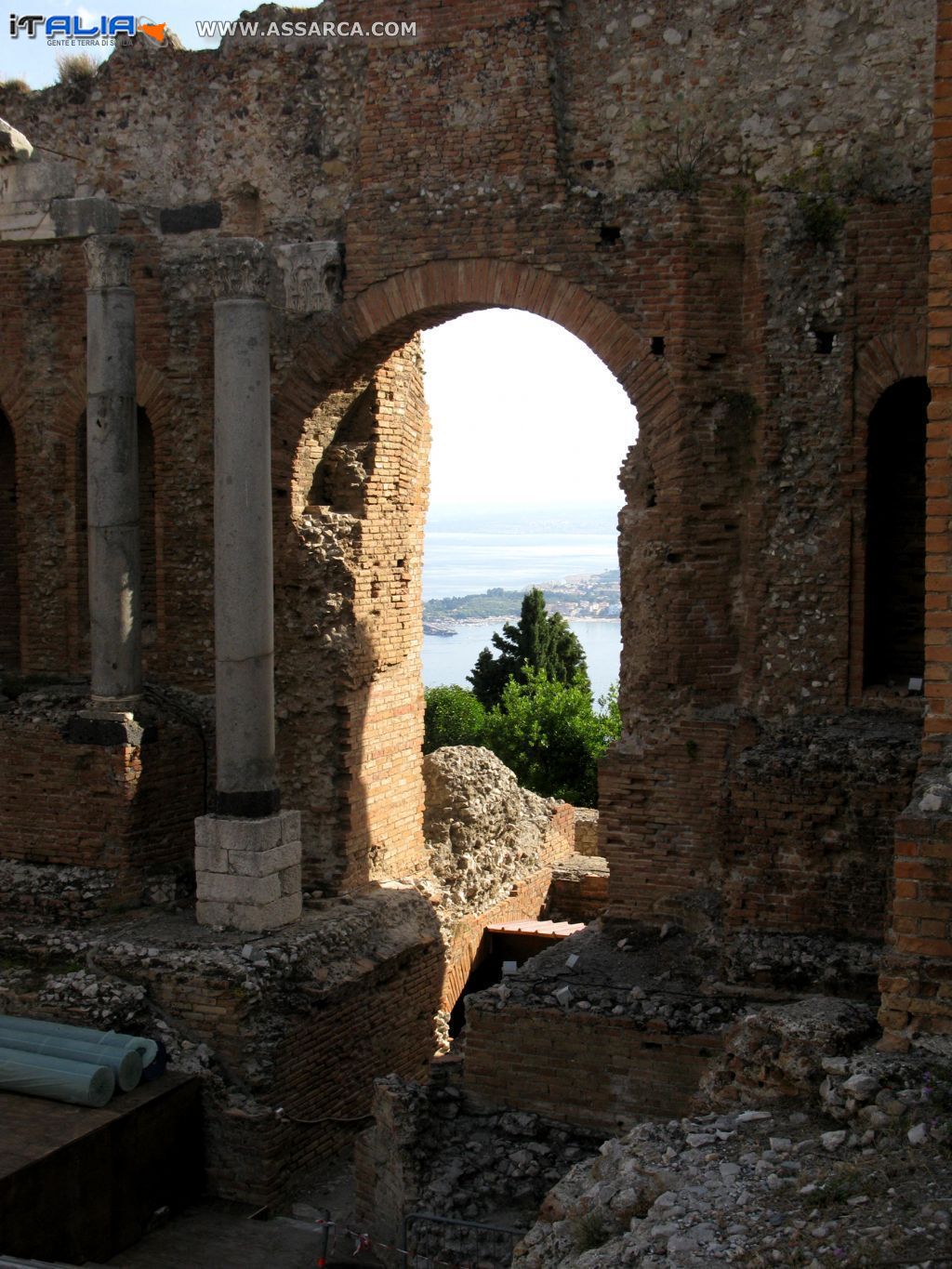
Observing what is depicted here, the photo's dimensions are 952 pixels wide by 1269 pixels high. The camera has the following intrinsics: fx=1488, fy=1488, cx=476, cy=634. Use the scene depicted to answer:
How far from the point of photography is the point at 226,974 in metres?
9.53

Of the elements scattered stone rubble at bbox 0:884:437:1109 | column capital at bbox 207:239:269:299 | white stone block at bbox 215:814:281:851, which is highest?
column capital at bbox 207:239:269:299

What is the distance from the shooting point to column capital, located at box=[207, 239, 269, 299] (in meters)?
10.2

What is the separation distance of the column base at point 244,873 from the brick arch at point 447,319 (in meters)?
2.92

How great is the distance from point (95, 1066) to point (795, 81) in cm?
741

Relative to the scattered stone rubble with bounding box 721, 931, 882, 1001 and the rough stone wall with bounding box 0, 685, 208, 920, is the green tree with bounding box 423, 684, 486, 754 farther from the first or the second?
the scattered stone rubble with bounding box 721, 931, 882, 1001

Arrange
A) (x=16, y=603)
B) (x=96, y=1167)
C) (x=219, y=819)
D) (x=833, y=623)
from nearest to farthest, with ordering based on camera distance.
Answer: (x=96, y=1167)
(x=833, y=623)
(x=219, y=819)
(x=16, y=603)

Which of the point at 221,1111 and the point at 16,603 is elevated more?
the point at 16,603

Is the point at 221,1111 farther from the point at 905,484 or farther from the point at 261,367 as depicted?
the point at 905,484

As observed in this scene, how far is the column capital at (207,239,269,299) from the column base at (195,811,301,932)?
3614 mm

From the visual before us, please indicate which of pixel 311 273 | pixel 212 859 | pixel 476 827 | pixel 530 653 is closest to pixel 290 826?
pixel 212 859

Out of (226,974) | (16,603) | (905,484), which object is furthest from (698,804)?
(16,603)

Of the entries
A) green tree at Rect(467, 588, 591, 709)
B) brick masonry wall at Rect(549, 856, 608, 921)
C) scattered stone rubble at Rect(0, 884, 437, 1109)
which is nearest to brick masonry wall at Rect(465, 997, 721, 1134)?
scattered stone rubble at Rect(0, 884, 437, 1109)

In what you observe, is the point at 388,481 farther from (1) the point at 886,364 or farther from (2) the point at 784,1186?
(2) the point at 784,1186

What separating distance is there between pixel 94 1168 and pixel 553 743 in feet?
58.8
